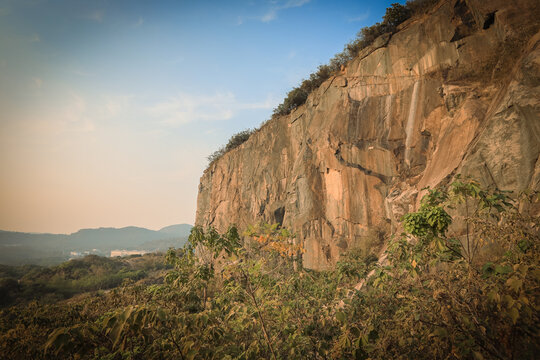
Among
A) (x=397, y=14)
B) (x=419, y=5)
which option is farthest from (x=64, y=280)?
(x=419, y=5)

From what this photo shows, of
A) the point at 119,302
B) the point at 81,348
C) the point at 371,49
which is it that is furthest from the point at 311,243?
the point at 81,348

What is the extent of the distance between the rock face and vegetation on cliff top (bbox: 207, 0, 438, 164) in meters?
0.76

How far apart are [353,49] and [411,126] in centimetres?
623

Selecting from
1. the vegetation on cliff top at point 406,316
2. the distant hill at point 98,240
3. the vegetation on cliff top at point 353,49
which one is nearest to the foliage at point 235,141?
the vegetation on cliff top at point 353,49

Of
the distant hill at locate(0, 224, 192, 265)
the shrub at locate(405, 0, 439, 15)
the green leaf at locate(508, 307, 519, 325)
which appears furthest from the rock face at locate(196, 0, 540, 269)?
the distant hill at locate(0, 224, 192, 265)

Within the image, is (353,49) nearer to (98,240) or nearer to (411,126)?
(411,126)

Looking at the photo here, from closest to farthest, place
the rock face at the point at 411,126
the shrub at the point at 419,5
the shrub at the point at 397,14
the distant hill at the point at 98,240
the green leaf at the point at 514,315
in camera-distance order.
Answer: the green leaf at the point at 514,315
the rock face at the point at 411,126
the shrub at the point at 419,5
the shrub at the point at 397,14
the distant hill at the point at 98,240

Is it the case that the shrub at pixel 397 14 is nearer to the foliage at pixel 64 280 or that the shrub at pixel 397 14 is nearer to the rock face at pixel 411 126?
the rock face at pixel 411 126

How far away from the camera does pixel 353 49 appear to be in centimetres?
1431

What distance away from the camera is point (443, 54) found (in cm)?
1047

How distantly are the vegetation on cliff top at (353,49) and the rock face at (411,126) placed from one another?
2.51ft

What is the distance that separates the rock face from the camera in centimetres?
688

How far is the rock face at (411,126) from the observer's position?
688 centimetres

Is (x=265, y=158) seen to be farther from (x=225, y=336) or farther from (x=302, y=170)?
(x=225, y=336)
